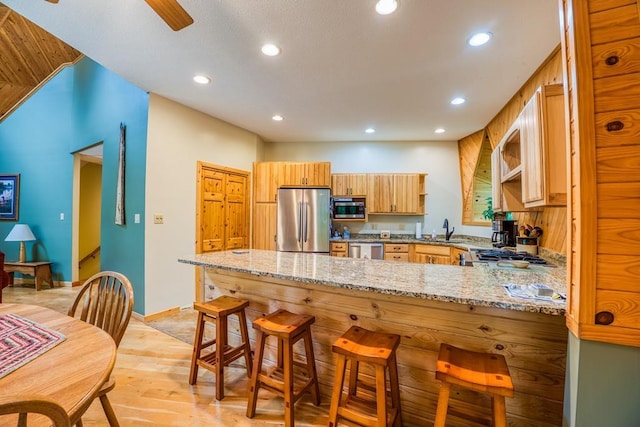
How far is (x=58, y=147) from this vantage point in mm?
4770

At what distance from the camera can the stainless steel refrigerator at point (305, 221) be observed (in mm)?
4539

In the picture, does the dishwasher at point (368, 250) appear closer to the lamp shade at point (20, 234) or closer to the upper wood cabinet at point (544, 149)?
the upper wood cabinet at point (544, 149)

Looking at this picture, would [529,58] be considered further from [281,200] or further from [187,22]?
[281,200]

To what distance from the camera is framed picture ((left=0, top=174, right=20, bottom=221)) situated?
4.93 metres

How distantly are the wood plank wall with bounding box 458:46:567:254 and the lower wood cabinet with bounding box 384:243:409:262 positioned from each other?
4.45 feet

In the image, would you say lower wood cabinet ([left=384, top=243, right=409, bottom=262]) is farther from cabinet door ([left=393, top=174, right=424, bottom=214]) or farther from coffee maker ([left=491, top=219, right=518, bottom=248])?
coffee maker ([left=491, top=219, right=518, bottom=248])

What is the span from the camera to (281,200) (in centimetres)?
461

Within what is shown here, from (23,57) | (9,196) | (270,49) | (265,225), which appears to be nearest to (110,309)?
(270,49)

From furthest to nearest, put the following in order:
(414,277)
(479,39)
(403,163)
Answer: (403,163) < (479,39) < (414,277)

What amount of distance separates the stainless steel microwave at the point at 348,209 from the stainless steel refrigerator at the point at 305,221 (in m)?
0.40

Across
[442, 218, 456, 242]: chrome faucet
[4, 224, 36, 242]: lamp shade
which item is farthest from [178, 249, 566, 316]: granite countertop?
[4, 224, 36, 242]: lamp shade

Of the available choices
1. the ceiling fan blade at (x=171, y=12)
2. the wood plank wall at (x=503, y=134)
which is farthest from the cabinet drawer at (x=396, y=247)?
the ceiling fan blade at (x=171, y=12)

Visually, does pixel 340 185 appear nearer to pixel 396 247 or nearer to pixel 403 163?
pixel 403 163

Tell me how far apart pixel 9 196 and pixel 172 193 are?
403 cm
